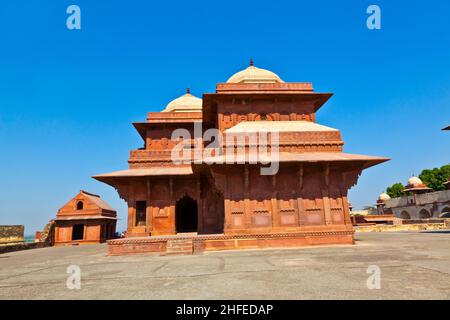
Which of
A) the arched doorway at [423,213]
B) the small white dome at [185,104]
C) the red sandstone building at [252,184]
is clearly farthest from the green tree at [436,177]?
the small white dome at [185,104]

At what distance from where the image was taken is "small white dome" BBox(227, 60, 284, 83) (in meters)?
20.3

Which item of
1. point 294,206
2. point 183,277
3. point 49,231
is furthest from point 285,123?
point 49,231

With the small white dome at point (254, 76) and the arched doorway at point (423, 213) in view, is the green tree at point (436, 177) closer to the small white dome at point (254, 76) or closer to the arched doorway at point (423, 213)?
the arched doorway at point (423, 213)

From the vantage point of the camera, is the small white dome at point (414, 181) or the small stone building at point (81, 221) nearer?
the small stone building at point (81, 221)

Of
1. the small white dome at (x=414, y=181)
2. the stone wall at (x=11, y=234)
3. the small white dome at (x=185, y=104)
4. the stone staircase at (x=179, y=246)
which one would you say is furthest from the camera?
the small white dome at (x=414, y=181)

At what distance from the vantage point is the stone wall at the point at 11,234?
73.5ft

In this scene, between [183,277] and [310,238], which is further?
[310,238]

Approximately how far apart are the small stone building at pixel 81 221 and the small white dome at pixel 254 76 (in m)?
16.6

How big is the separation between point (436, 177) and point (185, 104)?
56.2m

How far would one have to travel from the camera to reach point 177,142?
20641mm

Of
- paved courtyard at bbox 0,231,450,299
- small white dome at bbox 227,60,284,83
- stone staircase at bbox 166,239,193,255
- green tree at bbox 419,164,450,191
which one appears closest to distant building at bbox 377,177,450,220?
green tree at bbox 419,164,450,191

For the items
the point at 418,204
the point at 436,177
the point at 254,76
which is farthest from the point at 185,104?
the point at 436,177
